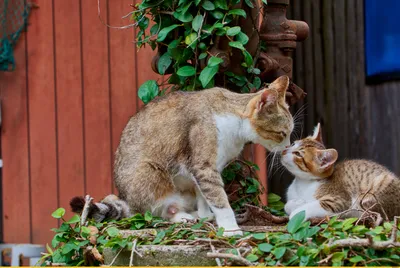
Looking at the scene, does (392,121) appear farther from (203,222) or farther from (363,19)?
(203,222)

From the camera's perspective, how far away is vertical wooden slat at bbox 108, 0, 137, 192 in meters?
5.12

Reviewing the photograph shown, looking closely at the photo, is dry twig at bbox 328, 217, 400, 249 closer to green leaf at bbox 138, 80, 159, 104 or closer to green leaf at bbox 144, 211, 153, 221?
green leaf at bbox 144, 211, 153, 221

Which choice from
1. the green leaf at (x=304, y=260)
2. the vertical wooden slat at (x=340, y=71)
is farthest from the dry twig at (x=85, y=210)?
the vertical wooden slat at (x=340, y=71)

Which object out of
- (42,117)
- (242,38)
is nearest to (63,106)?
(42,117)

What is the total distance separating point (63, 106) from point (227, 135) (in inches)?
86.9

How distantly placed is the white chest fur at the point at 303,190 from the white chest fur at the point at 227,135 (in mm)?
408

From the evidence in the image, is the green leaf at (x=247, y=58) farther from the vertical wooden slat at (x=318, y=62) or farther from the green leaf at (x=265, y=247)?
the vertical wooden slat at (x=318, y=62)

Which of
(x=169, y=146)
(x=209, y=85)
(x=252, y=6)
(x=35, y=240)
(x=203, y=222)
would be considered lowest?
(x=35, y=240)

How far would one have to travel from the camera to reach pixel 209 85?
3607 millimetres

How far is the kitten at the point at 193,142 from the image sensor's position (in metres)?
3.23

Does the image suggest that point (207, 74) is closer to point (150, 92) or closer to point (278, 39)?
point (150, 92)

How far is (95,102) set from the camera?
5.18 meters

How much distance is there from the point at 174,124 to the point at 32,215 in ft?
7.23

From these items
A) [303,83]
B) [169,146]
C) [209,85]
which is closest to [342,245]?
[169,146]
